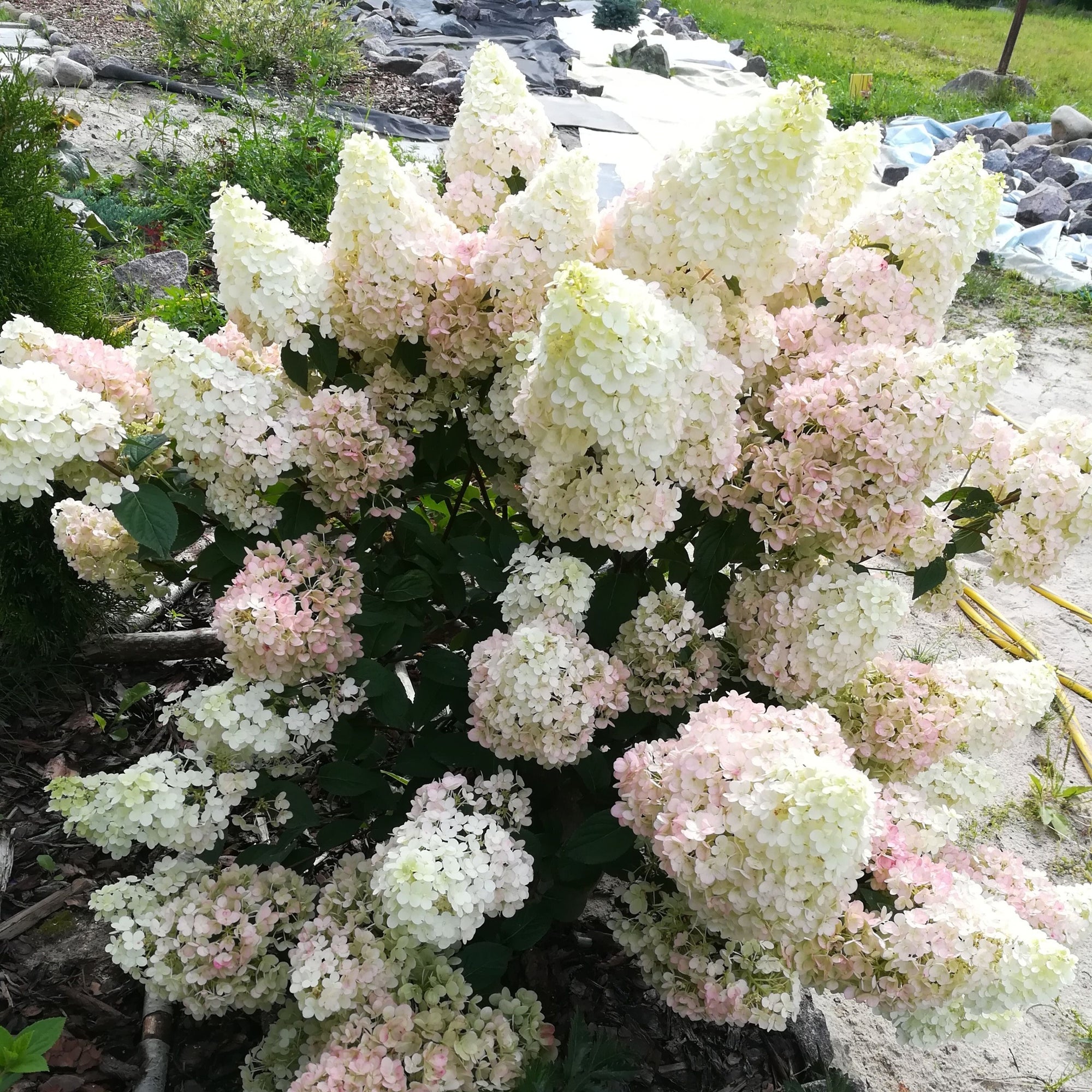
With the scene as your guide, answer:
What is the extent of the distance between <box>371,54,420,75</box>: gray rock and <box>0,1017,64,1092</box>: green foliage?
8777mm

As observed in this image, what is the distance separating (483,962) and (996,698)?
980mm

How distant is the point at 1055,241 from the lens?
687 cm

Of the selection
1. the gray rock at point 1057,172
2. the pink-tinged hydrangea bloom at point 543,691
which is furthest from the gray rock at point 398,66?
the pink-tinged hydrangea bloom at point 543,691

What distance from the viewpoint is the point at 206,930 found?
4.59 feet

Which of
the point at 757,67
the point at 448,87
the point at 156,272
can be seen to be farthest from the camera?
the point at 757,67

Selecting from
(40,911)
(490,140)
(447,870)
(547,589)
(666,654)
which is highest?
(490,140)

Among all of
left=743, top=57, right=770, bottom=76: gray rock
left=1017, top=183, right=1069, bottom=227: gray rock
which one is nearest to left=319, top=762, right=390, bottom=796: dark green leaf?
left=1017, top=183, right=1069, bottom=227: gray rock

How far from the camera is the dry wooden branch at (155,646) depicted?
2393 mm

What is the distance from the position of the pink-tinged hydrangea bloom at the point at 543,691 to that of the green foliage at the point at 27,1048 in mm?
695

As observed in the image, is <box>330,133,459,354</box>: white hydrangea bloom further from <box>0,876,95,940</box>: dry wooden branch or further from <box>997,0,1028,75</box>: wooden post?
<box>997,0,1028,75</box>: wooden post

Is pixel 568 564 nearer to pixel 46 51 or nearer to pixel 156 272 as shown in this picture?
pixel 156 272

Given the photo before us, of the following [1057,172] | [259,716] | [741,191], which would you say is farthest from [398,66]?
[259,716]

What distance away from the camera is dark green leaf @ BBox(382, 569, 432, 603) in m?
1.52

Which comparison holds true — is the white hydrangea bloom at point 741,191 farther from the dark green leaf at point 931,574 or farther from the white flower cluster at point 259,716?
the white flower cluster at point 259,716
